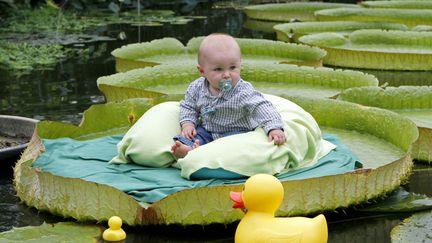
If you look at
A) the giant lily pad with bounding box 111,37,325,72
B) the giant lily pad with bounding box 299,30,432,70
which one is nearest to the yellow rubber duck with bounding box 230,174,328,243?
the giant lily pad with bounding box 111,37,325,72

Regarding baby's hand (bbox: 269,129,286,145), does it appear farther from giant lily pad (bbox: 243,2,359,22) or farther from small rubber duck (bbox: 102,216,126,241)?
giant lily pad (bbox: 243,2,359,22)

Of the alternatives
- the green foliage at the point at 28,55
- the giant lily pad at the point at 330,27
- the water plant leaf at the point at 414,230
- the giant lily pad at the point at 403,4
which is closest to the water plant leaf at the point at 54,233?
the water plant leaf at the point at 414,230

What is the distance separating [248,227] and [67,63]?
5485 mm

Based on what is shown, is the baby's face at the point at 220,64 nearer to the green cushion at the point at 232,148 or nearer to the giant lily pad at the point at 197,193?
the green cushion at the point at 232,148

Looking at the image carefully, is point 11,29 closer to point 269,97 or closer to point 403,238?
point 269,97

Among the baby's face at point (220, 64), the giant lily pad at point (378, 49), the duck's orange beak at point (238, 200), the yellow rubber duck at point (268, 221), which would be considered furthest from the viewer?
→ the giant lily pad at point (378, 49)

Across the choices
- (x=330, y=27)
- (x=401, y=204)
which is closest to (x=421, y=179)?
(x=401, y=204)

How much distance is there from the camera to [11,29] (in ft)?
33.2

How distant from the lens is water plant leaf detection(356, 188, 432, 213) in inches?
160

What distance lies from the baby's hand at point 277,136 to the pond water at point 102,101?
40 centimetres

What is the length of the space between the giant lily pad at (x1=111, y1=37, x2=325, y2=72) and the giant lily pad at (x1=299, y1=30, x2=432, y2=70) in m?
0.58

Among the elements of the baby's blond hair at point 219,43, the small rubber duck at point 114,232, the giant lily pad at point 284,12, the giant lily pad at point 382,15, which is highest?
the baby's blond hair at point 219,43

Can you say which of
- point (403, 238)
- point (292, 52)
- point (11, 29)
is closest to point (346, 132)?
point (403, 238)

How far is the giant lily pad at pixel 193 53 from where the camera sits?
730 cm
